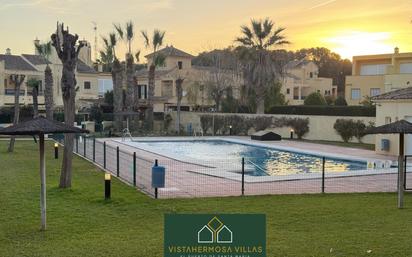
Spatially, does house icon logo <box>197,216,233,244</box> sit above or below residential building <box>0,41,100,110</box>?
below

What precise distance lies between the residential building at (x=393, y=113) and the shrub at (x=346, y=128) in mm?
6734

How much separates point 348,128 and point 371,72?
89.7 feet

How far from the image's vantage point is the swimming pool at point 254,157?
71.1ft

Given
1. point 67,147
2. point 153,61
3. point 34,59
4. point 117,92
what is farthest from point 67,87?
point 34,59

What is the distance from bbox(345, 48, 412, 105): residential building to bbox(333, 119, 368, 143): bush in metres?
13.6

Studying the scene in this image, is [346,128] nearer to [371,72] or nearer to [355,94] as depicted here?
[355,94]

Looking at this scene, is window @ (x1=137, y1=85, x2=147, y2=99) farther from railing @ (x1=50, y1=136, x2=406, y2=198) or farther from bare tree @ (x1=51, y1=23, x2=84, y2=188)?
bare tree @ (x1=51, y1=23, x2=84, y2=188)

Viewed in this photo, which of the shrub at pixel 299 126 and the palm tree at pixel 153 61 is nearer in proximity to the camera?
the shrub at pixel 299 126

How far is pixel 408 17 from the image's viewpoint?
82.2ft

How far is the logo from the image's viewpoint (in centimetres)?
438

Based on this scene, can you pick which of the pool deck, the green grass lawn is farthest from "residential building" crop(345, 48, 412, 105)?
the green grass lawn

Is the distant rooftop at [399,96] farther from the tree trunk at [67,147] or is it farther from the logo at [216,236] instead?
the logo at [216,236]

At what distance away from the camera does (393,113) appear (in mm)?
26266

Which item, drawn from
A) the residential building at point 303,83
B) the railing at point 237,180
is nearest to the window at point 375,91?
the residential building at point 303,83
